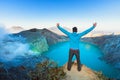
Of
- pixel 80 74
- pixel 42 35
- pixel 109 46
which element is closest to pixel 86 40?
pixel 109 46

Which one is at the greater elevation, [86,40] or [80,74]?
[80,74]

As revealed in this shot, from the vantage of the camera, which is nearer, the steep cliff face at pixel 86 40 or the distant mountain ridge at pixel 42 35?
the distant mountain ridge at pixel 42 35

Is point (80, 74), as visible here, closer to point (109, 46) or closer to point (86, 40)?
point (86, 40)

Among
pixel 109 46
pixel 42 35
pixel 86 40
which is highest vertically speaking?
pixel 42 35

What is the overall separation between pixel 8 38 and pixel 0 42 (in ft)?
6.44

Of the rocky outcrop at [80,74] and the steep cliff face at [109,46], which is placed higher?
the rocky outcrop at [80,74]

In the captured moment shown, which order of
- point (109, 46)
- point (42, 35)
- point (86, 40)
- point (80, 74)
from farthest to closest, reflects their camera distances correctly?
1. point (109, 46)
2. point (86, 40)
3. point (42, 35)
4. point (80, 74)

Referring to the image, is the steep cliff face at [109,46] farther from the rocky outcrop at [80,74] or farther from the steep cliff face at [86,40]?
the rocky outcrop at [80,74]

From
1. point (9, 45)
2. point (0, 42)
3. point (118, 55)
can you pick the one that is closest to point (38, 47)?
point (9, 45)

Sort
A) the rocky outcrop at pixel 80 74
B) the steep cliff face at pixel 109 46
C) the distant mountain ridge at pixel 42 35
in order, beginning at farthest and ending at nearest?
the steep cliff face at pixel 109 46
the distant mountain ridge at pixel 42 35
the rocky outcrop at pixel 80 74

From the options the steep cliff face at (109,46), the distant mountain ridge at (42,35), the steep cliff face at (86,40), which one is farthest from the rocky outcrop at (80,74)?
the steep cliff face at (109,46)

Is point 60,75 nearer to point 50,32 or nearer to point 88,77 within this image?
point 88,77

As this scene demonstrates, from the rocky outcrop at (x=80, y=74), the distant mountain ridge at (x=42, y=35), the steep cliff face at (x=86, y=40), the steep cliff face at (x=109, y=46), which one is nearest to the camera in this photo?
the rocky outcrop at (x=80, y=74)

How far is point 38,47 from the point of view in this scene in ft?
117
